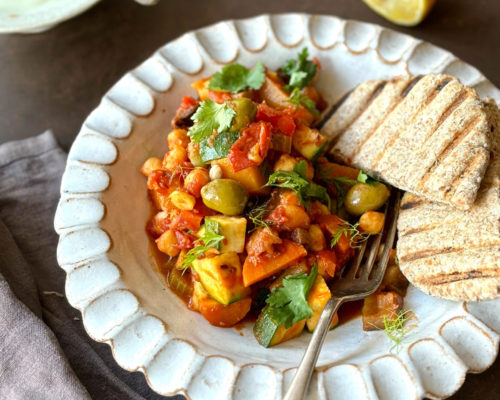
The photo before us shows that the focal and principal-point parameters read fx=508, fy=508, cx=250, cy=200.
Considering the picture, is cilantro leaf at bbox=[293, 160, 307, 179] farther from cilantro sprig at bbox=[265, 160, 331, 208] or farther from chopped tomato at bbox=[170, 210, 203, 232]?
chopped tomato at bbox=[170, 210, 203, 232]

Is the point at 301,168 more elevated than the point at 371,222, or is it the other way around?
the point at 301,168

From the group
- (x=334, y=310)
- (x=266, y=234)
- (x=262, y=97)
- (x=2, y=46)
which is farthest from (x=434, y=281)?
(x=2, y=46)

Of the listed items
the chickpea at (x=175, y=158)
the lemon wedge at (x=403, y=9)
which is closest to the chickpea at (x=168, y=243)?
the chickpea at (x=175, y=158)

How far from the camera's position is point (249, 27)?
4074mm

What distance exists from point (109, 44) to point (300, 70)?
1.98 m

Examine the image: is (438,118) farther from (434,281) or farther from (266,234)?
(266,234)

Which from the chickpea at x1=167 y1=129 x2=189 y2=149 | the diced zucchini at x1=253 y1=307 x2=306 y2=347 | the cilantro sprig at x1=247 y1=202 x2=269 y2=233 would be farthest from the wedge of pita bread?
the chickpea at x1=167 y1=129 x2=189 y2=149

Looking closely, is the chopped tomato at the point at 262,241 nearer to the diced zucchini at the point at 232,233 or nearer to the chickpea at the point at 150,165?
the diced zucchini at the point at 232,233

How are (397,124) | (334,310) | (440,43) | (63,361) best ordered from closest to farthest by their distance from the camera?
(334,310) < (63,361) < (397,124) < (440,43)

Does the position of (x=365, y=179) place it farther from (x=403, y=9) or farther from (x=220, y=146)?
(x=403, y=9)

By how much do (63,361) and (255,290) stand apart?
1.27m

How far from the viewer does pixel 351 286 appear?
10.4 ft

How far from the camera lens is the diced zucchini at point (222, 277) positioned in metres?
2.96

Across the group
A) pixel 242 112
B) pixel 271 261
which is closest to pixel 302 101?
pixel 242 112
